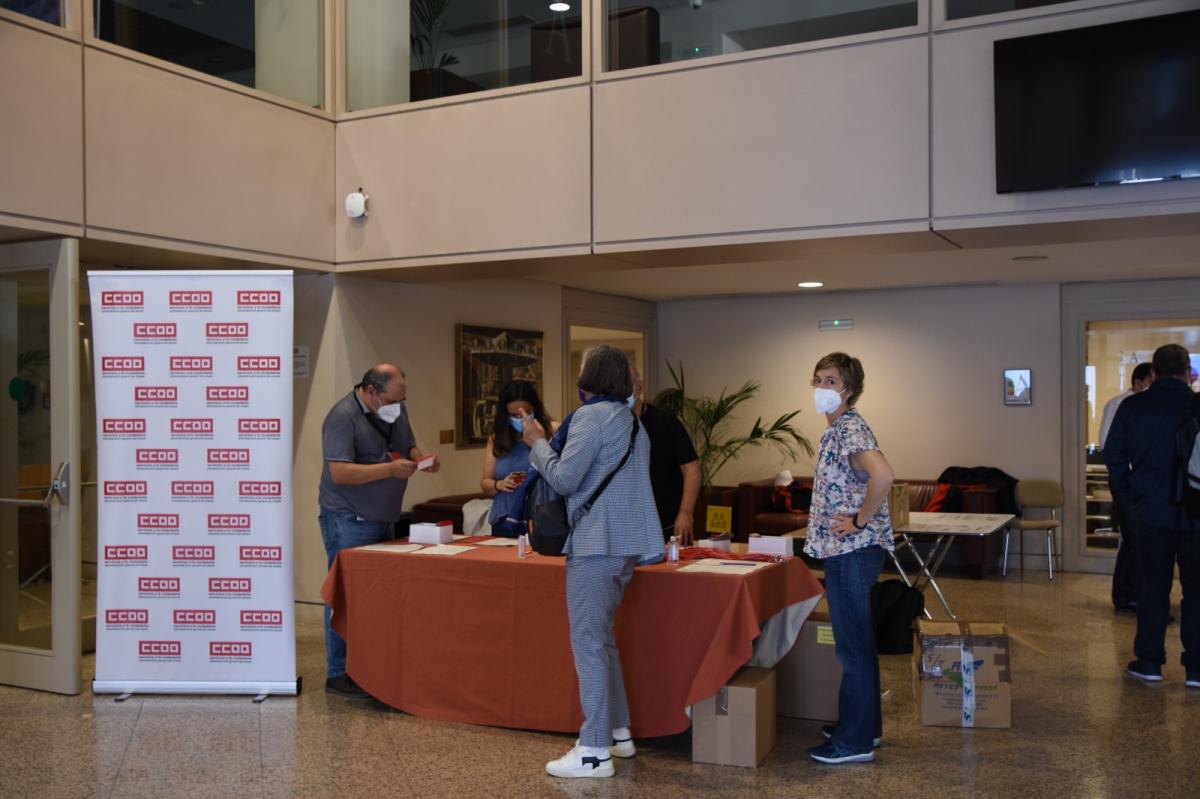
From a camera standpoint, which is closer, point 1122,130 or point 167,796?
point 167,796

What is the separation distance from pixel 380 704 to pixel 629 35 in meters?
3.85

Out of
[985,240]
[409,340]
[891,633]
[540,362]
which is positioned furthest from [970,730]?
[540,362]

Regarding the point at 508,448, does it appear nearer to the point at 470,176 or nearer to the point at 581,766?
the point at 581,766

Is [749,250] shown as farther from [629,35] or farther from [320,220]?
[320,220]

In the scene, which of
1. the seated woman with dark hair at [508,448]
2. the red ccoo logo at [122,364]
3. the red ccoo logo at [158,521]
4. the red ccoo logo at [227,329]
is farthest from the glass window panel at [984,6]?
the red ccoo logo at [158,521]

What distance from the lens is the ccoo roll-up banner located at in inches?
213

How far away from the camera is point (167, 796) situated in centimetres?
406

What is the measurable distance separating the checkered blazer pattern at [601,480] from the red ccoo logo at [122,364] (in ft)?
7.91

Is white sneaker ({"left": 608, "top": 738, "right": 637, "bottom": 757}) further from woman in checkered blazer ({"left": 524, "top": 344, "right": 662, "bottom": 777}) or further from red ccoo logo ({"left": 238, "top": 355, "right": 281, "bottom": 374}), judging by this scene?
red ccoo logo ({"left": 238, "top": 355, "right": 281, "bottom": 374})

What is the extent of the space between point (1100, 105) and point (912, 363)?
5502 millimetres

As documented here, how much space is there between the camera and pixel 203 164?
6133 mm

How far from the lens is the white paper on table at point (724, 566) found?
4.39 metres

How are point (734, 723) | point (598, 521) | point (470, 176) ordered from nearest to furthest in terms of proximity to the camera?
point (598, 521) → point (734, 723) → point (470, 176)

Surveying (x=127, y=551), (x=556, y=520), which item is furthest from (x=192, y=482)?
(x=556, y=520)
